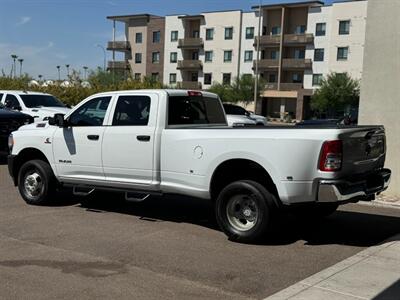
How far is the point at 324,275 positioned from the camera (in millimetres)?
5668

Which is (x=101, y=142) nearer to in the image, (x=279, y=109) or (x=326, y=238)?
(x=326, y=238)

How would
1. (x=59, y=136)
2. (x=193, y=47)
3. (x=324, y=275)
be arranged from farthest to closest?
1. (x=193, y=47)
2. (x=59, y=136)
3. (x=324, y=275)

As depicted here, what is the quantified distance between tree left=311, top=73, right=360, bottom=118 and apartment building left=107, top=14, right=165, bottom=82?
1164 inches

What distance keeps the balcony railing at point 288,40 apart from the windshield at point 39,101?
5692 cm

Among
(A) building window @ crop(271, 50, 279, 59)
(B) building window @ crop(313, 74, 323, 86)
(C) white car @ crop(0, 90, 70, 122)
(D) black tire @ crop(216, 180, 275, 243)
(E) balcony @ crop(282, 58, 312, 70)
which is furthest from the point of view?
(A) building window @ crop(271, 50, 279, 59)

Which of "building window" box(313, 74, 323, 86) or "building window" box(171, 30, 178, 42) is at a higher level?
"building window" box(171, 30, 178, 42)

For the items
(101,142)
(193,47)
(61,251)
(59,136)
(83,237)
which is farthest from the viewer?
(193,47)

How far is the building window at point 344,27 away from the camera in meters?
69.4

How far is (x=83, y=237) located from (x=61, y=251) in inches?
27.8

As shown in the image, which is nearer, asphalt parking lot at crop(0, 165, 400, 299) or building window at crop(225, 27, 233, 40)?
asphalt parking lot at crop(0, 165, 400, 299)

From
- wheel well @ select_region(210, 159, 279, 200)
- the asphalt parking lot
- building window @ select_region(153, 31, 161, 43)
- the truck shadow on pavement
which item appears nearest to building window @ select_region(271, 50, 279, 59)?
building window @ select_region(153, 31, 161, 43)

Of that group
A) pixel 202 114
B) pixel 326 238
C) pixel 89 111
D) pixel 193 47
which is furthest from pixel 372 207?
pixel 193 47

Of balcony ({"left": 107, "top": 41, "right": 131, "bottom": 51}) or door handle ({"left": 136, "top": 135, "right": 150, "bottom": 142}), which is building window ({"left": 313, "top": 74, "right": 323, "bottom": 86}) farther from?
Answer: door handle ({"left": 136, "top": 135, "right": 150, "bottom": 142})

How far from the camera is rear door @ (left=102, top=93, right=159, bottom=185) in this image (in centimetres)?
808
